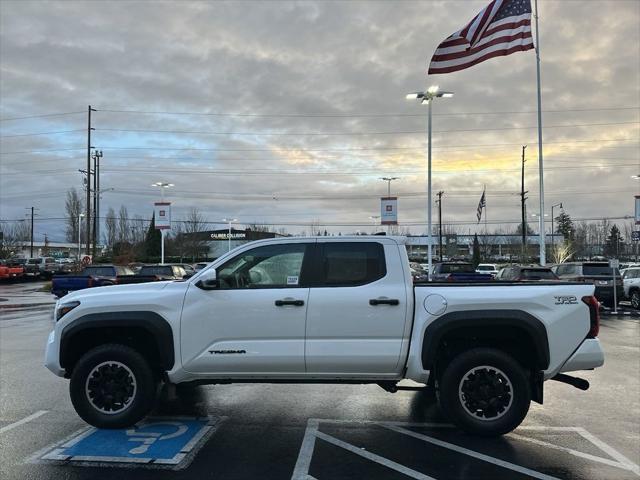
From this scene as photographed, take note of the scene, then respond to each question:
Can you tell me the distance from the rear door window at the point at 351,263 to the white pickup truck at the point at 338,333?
0.01m

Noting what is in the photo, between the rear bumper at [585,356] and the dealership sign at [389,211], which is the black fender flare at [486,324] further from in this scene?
the dealership sign at [389,211]

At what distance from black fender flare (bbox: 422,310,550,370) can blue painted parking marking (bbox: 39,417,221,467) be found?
7.81 feet

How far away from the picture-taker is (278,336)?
5160mm

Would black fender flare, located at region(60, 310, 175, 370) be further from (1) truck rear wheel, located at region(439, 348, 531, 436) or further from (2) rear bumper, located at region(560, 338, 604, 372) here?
(2) rear bumper, located at region(560, 338, 604, 372)

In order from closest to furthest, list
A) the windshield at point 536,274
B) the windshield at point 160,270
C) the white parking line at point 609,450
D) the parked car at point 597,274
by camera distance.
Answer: the white parking line at point 609,450 < the windshield at point 536,274 < the parked car at point 597,274 < the windshield at point 160,270

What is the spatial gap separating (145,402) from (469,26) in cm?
1381

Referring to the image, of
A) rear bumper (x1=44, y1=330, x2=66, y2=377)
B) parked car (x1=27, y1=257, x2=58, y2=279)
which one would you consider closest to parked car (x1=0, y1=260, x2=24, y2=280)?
parked car (x1=27, y1=257, x2=58, y2=279)

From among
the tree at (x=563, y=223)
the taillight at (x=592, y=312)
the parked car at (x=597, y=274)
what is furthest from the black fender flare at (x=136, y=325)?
the tree at (x=563, y=223)

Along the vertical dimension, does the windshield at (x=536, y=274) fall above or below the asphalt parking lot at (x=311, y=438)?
above

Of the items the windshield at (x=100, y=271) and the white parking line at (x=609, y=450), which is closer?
the white parking line at (x=609, y=450)

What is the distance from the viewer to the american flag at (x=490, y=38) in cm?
1439

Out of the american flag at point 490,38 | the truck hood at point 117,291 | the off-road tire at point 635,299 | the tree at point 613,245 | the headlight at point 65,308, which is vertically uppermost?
the american flag at point 490,38

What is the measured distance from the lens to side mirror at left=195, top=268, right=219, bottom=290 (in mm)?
5164

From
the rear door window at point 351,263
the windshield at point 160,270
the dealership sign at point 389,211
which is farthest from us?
the dealership sign at point 389,211
